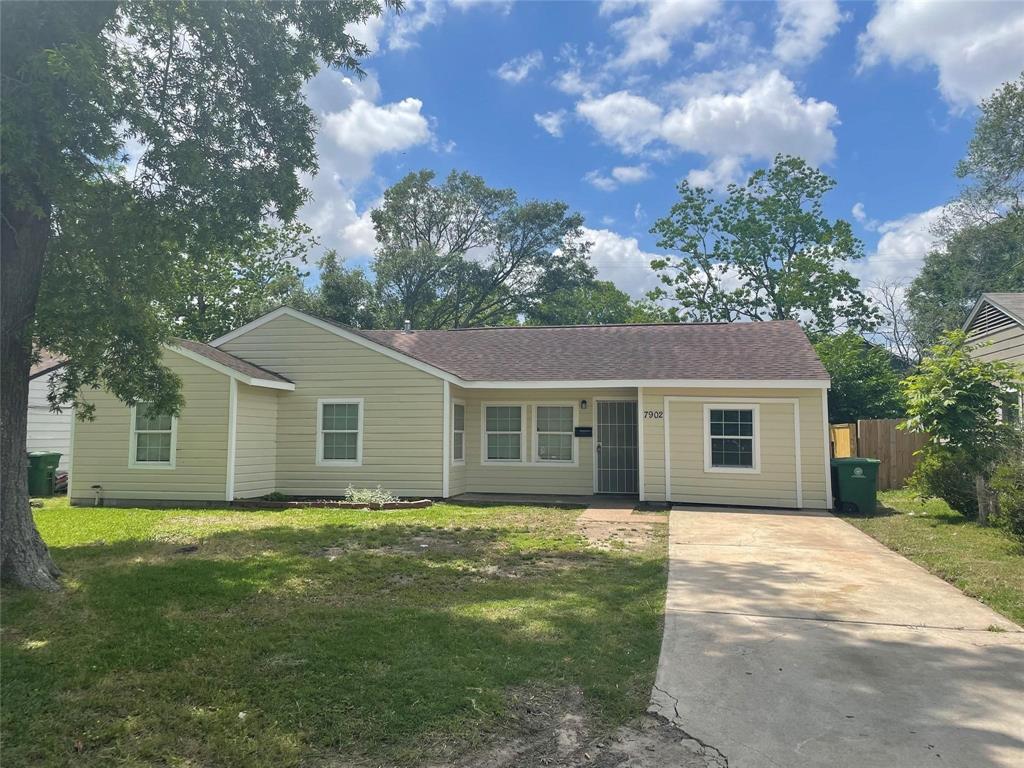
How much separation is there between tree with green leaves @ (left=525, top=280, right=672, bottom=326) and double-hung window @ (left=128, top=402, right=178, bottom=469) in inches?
972

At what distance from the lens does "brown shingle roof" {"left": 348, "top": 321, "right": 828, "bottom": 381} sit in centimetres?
1298

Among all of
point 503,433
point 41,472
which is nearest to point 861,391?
point 503,433

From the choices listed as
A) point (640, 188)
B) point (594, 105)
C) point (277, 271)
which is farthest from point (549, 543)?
point (277, 271)

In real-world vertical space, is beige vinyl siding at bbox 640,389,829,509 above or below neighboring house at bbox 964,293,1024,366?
below

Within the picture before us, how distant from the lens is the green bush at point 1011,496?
7672 millimetres

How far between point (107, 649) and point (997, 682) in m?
5.66

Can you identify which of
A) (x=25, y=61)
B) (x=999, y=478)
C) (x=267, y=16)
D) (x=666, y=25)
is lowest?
(x=999, y=478)

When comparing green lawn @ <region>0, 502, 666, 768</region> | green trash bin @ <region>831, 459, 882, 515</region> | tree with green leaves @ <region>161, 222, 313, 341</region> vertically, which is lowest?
green lawn @ <region>0, 502, 666, 768</region>

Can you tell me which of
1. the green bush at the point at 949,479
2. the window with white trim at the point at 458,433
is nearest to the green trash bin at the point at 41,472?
the window with white trim at the point at 458,433

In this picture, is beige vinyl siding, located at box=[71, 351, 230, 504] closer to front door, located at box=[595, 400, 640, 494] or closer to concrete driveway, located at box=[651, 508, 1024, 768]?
front door, located at box=[595, 400, 640, 494]

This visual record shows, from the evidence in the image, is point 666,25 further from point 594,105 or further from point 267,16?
point 267,16

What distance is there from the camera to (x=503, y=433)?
1457cm

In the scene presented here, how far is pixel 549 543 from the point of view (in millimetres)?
8445

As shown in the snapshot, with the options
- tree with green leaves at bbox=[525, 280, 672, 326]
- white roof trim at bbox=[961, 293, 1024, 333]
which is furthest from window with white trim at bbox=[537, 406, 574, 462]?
tree with green leaves at bbox=[525, 280, 672, 326]
